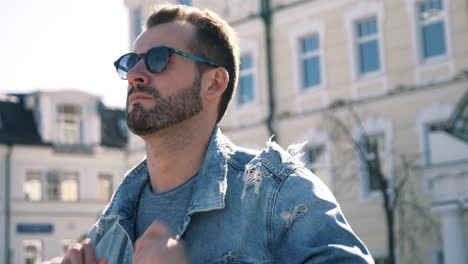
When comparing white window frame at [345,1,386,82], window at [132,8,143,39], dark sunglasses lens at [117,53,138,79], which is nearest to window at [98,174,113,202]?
window at [132,8,143,39]


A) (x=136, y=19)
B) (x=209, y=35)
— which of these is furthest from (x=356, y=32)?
(x=209, y=35)

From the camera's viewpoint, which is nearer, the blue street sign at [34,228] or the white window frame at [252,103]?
the white window frame at [252,103]

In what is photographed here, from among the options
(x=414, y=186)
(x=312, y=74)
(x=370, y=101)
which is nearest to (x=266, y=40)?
(x=312, y=74)

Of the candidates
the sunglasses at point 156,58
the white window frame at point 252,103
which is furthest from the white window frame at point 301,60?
the sunglasses at point 156,58

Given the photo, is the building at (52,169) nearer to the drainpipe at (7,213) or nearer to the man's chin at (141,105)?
the drainpipe at (7,213)

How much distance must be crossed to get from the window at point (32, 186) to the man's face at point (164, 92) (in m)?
32.4

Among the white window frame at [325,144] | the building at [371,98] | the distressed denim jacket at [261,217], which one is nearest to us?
the distressed denim jacket at [261,217]

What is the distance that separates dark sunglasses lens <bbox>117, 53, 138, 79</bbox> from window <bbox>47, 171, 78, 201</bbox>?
32.9 m

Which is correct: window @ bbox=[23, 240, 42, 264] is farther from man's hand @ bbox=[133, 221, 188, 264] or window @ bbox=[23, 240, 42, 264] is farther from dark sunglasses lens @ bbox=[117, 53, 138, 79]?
man's hand @ bbox=[133, 221, 188, 264]

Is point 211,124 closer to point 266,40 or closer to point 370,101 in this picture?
point 370,101

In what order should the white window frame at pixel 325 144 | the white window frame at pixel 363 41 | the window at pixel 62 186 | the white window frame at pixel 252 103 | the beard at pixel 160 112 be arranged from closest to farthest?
1. the beard at pixel 160 112
2. the white window frame at pixel 363 41
3. the white window frame at pixel 325 144
4. the white window frame at pixel 252 103
5. the window at pixel 62 186

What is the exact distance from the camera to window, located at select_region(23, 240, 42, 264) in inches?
1300

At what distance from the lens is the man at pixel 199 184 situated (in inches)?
68.5

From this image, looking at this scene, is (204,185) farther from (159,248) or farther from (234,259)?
(159,248)
